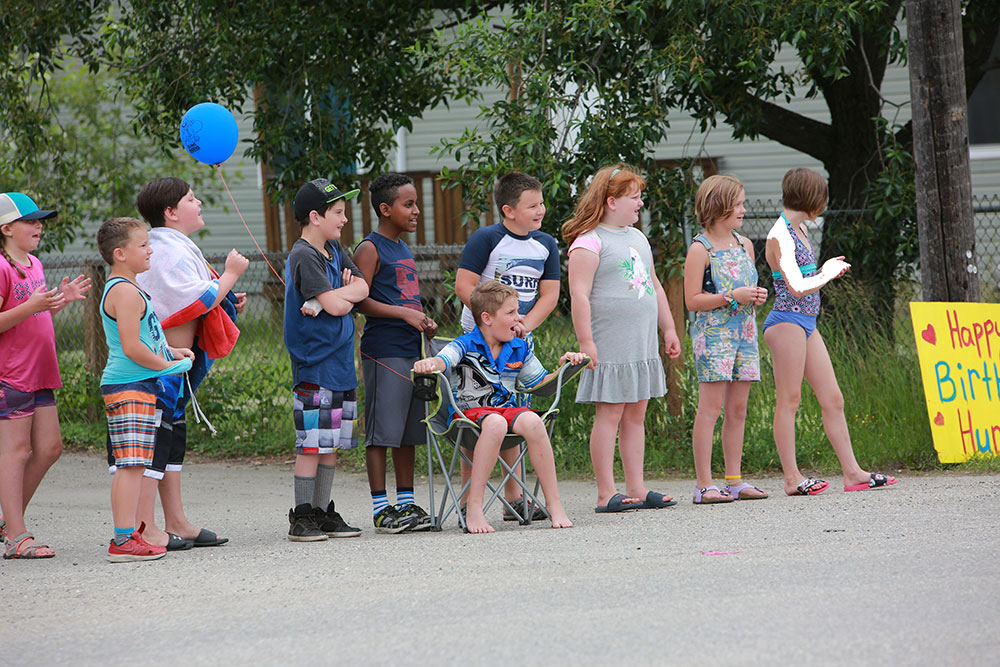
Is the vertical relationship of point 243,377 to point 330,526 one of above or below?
above

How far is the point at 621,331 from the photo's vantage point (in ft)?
20.8

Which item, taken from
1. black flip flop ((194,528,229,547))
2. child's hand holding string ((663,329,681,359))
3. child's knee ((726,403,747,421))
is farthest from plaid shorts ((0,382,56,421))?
child's knee ((726,403,747,421))

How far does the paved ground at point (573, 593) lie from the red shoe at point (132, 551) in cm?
10

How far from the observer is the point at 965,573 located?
4.39 metres

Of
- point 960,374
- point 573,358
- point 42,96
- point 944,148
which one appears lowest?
point 960,374

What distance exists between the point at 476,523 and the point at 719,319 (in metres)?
1.76

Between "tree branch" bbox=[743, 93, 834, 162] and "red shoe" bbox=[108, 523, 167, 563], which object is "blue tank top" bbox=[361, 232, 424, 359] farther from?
"tree branch" bbox=[743, 93, 834, 162]

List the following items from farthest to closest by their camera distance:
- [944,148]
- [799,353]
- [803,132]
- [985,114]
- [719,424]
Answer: [985,114], [803,132], [719,424], [944,148], [799,353]

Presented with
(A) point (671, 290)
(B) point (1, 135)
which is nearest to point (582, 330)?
(A) point (671, 290)

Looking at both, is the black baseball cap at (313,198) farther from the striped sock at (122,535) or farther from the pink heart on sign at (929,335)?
the pink heart on sign at (929,335)

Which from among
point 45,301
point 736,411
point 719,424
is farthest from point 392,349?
point 719,424

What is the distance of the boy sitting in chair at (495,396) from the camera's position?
5.82 m

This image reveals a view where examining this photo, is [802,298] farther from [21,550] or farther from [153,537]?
[21,550]

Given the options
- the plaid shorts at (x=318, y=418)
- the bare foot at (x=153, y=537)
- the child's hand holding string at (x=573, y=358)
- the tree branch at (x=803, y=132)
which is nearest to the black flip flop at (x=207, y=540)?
the bare foot at (x=153, y=537)
